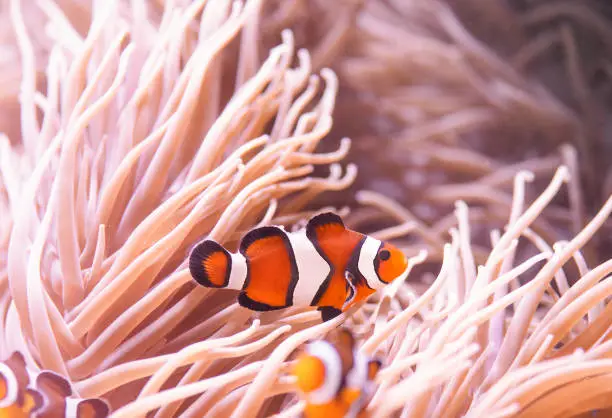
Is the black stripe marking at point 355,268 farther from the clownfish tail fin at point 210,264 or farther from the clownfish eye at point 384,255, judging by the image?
the clownfish tail fin at point 210,264

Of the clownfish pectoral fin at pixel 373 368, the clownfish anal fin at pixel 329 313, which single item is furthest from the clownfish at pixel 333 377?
the clownfish anal fin at pixel 329 313

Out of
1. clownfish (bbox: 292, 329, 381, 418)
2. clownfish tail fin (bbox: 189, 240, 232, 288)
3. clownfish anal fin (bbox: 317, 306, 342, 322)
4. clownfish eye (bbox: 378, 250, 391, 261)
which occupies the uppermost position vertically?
clownfish eye (bbox: 378, 250, 391, 261)

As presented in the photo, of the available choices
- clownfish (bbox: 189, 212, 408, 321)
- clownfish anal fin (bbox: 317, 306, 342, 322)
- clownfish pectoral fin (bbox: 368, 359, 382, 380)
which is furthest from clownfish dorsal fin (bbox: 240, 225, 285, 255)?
clownfish pectoral fin (bbox: 368, 359, 382, 380)

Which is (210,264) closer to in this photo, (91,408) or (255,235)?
(255,235)

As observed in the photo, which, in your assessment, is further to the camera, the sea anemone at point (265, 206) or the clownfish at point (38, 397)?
the sea anemone at point (265, 206)

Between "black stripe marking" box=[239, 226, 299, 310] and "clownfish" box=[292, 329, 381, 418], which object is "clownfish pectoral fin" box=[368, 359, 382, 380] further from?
"black stripe marking" box=[239, 226, 299, 310]

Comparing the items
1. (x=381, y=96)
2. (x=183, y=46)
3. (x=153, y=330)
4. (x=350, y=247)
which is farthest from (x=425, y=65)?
(x=153, y=330)
